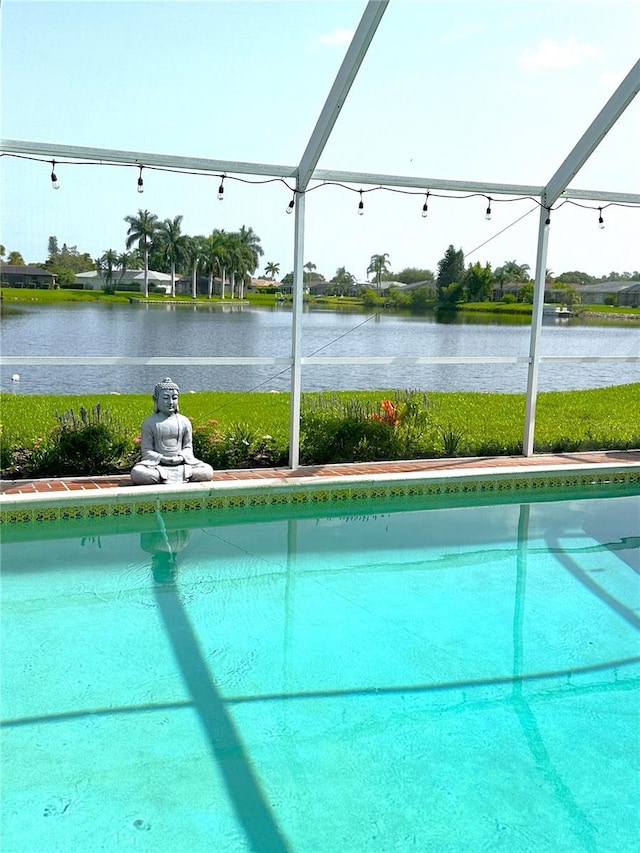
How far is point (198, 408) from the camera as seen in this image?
27.4 feet

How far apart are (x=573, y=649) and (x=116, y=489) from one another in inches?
155

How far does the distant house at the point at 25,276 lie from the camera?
281 inches

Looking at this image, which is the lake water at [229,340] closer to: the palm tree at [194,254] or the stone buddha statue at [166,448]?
the palm tree at [194,254]

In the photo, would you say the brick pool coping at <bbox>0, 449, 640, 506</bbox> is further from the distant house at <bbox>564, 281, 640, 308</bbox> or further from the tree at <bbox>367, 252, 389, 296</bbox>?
the tree at <bbox>367, 252, 389, 296</bbox>

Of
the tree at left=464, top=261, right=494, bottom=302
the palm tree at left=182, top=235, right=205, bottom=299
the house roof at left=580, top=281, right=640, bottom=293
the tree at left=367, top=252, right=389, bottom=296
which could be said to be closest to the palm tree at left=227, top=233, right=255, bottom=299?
the palm tree at left=182, top=235, right=205, bottom=299

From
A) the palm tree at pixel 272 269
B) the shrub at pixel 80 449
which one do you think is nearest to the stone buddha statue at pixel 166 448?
the shrub at pixel 80 449

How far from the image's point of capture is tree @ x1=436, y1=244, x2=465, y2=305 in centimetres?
873

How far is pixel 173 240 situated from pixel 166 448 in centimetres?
215

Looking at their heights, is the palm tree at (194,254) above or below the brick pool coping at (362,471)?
above

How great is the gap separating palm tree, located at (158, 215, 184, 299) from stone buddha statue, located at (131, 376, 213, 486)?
1.41 meters

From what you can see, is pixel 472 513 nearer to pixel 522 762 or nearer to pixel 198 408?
pixel 198 408

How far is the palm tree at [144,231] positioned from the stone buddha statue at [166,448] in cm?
141

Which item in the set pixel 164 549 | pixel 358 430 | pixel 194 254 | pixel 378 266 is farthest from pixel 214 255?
pixel 164 549

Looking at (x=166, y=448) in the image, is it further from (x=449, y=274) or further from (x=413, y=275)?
(x=449, y=274)
